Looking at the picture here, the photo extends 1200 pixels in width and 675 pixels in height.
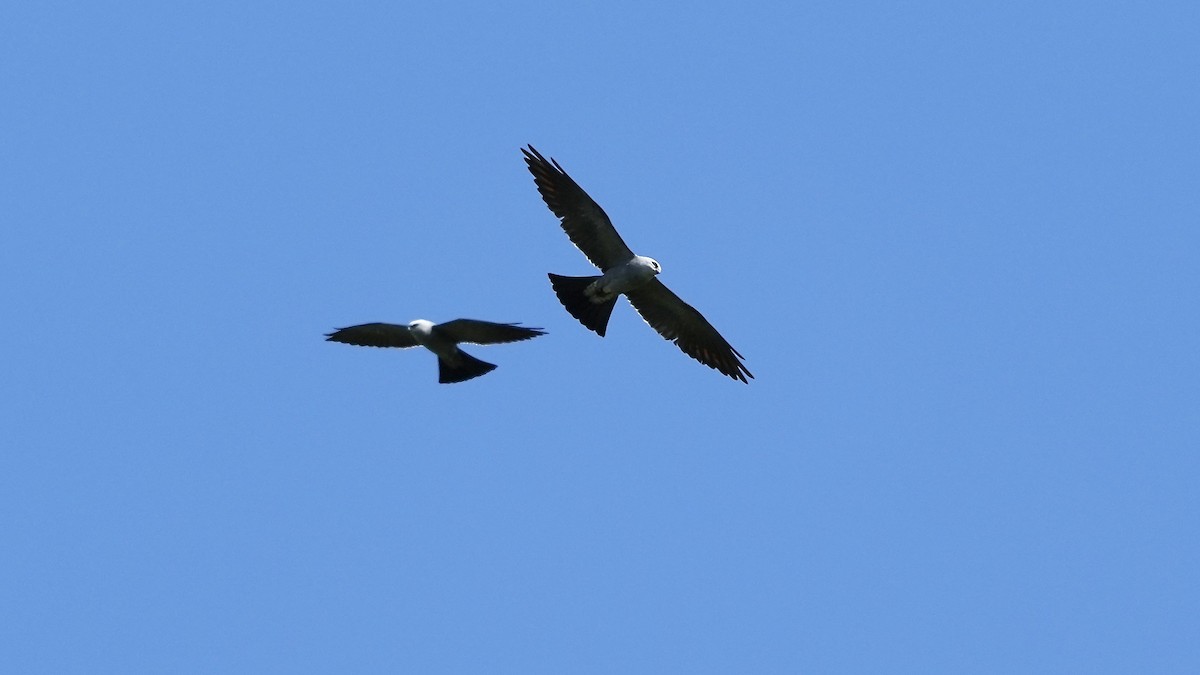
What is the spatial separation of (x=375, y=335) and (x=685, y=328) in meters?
4.10

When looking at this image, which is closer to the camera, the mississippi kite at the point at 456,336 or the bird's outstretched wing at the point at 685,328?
the mississippi kite at the point at 456,336

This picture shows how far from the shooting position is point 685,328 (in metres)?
19.7

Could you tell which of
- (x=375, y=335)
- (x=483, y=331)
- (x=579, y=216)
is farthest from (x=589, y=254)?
(x=375, y=335)

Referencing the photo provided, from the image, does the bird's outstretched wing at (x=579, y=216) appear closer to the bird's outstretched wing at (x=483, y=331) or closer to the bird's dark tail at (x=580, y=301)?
the bird's dark tail at (x=580, y=301)

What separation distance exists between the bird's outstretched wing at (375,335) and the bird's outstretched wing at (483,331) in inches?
30.1

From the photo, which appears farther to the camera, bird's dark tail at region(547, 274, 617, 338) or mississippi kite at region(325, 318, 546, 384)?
bird's dark tail at region(547, 274, 617, 338)

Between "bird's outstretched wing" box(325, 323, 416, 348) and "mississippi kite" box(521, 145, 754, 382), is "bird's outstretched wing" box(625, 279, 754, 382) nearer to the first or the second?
"mississippi kite" box(521, 145, 754, 382)

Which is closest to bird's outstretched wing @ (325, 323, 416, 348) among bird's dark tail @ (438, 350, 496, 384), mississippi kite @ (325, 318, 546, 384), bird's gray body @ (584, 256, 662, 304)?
mississippi kite @ (325, 318, 546, 384)

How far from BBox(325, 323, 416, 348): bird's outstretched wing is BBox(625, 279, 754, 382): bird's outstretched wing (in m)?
2.90

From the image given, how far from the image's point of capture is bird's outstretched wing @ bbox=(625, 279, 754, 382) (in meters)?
19.3

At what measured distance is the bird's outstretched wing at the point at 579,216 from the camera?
717 inches

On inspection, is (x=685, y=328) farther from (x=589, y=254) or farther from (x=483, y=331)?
(x=483, y=331)

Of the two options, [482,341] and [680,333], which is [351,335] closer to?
[482,341]

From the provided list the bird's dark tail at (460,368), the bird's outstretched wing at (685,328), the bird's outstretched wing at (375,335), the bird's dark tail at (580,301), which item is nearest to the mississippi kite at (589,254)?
the bird's dark tail at (580,301)
